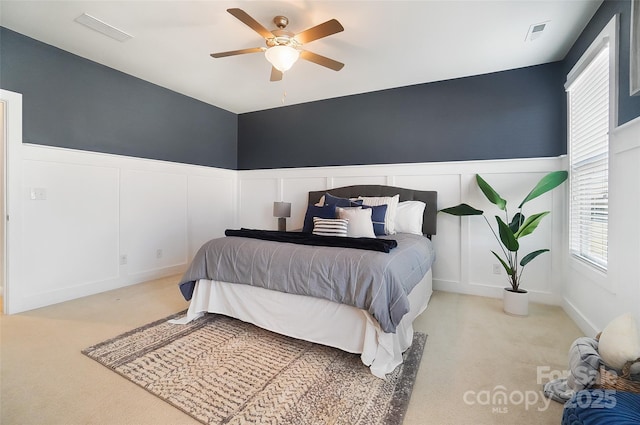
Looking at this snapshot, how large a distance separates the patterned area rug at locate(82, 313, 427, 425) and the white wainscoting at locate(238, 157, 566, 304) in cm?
153

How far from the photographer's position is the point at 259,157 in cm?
522

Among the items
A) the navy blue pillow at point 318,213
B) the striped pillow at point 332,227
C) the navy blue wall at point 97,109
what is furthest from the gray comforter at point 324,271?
the navy blue wall at point 97,109

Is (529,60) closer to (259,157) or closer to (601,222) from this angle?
(601,222)

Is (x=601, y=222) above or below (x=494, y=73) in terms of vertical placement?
below

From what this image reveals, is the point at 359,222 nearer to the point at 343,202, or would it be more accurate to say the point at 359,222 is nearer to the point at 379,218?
the point at 379,218

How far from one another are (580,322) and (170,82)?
17.4ft

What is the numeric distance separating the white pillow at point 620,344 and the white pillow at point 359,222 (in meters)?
1.82

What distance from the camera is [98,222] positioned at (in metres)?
3.45

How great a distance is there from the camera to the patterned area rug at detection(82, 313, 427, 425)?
5.02ft

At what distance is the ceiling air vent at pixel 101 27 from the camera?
2.58m

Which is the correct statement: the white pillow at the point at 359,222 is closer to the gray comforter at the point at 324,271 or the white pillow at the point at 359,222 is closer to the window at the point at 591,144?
the gray comforter at the point at 324,271

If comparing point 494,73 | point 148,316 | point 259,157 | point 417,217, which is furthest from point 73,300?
point 494,73

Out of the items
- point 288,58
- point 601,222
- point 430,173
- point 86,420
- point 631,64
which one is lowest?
point 86,420

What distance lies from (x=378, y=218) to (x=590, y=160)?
1929 mm
